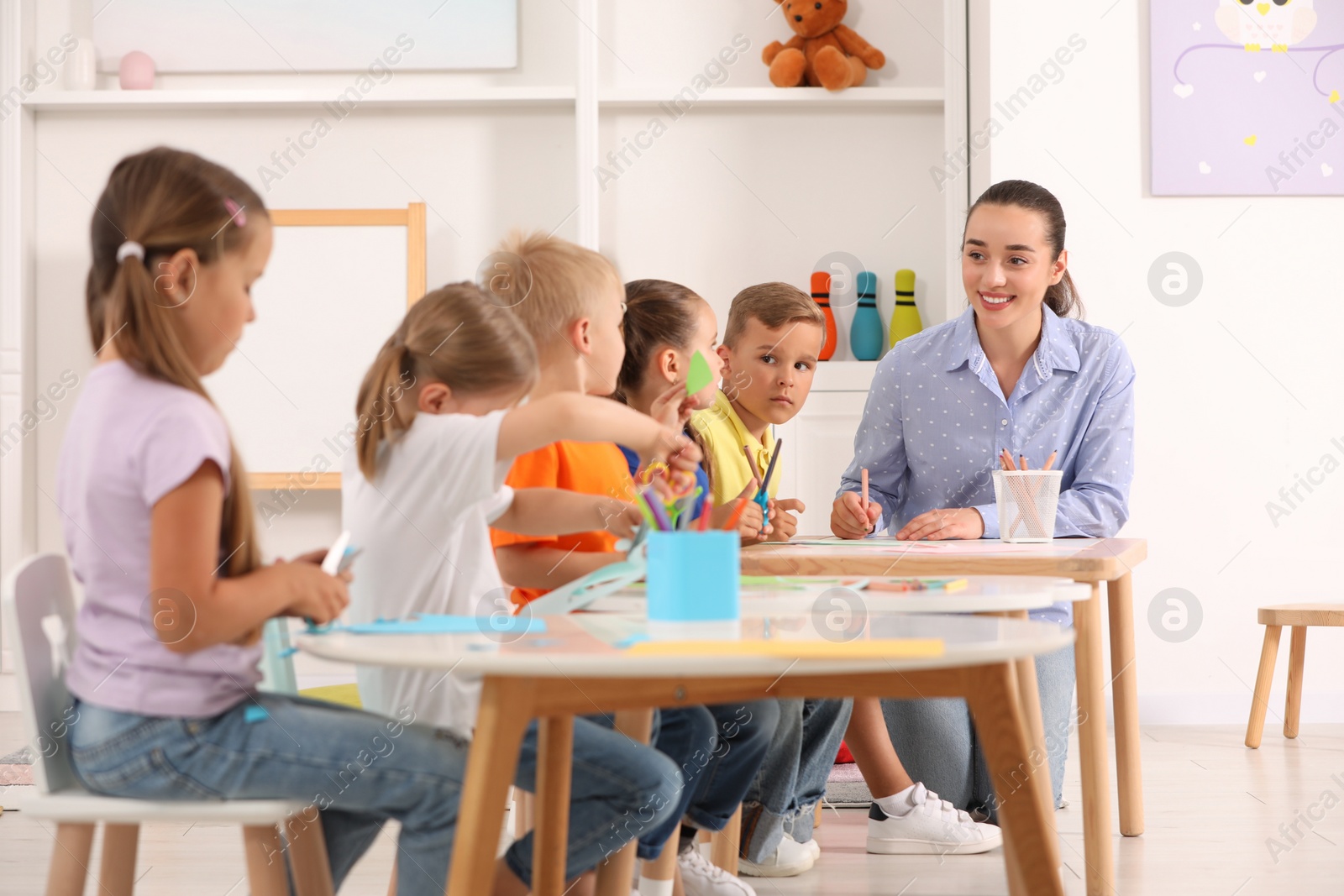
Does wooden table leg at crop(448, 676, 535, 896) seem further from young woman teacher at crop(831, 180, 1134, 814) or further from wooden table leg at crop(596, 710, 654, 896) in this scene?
young woman teacher at crop(831, 180, 1134, 814)

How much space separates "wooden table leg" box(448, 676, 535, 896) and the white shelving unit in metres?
2.97

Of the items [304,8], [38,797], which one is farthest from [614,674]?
[304,8]

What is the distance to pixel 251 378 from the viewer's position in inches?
145

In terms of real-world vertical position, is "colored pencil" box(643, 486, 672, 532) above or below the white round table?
above

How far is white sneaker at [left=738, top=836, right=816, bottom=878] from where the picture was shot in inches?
71.4

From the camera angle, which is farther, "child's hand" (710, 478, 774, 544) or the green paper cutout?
"child's hand" (710, 478, 774, 544)

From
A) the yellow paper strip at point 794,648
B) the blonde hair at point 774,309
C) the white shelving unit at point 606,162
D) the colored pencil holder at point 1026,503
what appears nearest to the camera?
the yellow paper strip at point 794,648

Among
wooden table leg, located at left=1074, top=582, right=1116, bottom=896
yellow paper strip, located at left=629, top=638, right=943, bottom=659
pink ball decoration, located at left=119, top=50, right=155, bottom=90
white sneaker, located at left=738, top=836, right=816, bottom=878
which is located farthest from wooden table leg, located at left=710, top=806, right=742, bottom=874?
pink ball decoration, located at left=119, top=50, right=155, bottom=90

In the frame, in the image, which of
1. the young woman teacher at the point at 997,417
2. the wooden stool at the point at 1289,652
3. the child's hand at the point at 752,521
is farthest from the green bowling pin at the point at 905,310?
the child's hand at the point at 752,521

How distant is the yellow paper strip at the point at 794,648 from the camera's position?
0.78 m

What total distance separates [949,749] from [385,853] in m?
0.92

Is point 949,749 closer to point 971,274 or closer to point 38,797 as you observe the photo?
point 971,274

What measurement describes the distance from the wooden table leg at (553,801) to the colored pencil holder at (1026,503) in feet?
2.78

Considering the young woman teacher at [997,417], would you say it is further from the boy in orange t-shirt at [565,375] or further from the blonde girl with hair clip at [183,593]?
the blonde girl with hair clip at [183,593]
